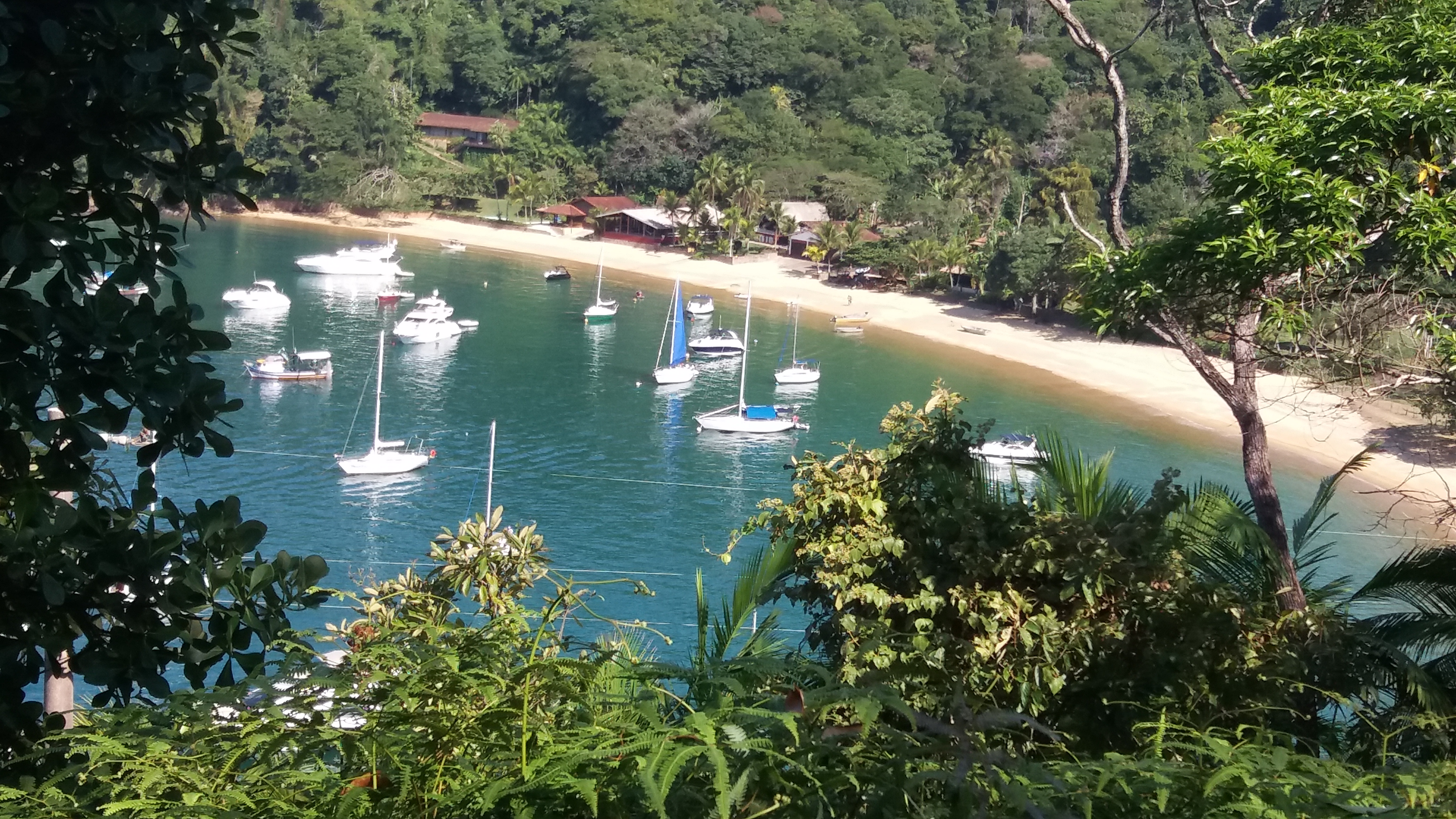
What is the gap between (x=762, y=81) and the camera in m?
58.7

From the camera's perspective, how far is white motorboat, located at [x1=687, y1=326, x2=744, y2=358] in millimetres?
34125

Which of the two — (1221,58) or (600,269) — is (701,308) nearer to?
(600,269)

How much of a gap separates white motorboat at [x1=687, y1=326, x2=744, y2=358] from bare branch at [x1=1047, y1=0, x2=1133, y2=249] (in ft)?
91.9

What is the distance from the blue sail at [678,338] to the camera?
30.6m

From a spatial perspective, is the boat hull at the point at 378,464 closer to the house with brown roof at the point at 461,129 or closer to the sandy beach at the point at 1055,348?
the sandy beach at the point at 1055,348

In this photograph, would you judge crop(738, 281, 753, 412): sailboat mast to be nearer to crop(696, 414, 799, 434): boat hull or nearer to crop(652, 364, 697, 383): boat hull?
crop(696, 414, 799, 434): boat hull

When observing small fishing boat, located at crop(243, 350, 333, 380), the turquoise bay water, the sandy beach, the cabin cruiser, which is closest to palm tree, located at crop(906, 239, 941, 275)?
the sandy beach

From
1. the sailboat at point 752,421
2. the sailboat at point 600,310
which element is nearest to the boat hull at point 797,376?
the sailboat at point 752,421

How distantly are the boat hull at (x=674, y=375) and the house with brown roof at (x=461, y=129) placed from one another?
31403 mm

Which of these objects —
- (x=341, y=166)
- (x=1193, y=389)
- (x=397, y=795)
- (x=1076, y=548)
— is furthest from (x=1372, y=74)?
(x=341, y=166)

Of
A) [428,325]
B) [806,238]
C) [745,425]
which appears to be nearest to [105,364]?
[745,425]

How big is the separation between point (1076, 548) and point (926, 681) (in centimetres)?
199

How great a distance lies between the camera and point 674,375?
30922mm

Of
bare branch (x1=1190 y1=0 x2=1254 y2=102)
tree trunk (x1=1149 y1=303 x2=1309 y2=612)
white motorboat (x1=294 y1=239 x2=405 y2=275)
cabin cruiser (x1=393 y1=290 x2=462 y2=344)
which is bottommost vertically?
cabin cruiser (x1=393 y1=290 x2=462 y2=344)
